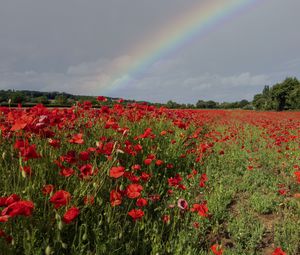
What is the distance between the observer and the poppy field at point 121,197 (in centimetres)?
187

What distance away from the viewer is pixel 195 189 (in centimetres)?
372

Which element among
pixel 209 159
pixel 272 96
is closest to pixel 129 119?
pixel 209 159

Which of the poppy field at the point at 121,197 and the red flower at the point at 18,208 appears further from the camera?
the poppy field at the point at 121,197

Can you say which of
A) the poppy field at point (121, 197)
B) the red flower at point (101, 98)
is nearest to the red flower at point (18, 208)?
the poppy field at point (121, 197)

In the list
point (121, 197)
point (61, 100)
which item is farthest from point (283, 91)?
point (121, 197)

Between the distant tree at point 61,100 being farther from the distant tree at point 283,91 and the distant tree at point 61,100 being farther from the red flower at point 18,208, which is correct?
the distant tree at point 283,91

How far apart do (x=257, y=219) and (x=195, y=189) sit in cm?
91

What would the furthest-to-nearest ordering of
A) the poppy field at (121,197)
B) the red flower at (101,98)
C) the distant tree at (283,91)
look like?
the distant tree at (283,91) < the red flower at (101,98) < the poppy field at (121,197)

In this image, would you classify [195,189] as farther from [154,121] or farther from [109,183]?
[154,121]

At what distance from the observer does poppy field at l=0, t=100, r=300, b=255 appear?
1.87 m

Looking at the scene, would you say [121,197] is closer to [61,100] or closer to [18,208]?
[18,208]

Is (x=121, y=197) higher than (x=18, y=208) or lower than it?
lower

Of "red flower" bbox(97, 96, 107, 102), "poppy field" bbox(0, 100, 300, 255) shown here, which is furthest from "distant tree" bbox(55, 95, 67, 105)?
"red flower" bbox(97, 96, 107, 102)

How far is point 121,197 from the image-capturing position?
207cm
